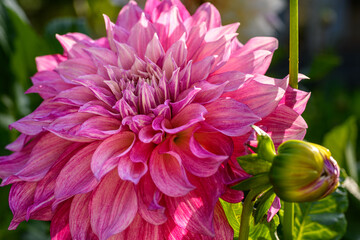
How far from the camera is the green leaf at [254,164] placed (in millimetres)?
353

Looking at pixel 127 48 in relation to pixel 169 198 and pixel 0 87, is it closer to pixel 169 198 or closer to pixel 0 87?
pixel 169 198

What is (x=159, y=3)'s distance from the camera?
550 mm

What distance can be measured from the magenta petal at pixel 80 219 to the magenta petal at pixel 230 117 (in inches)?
5.8

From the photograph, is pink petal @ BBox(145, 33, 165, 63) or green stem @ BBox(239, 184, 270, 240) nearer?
green stem @ BBox(239, 184, 270, 240)

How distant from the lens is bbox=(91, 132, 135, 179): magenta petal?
394mm

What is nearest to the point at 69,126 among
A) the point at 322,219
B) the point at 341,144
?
the point at 322,219

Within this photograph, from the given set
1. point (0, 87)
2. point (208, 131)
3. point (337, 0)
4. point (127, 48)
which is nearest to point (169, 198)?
point (208, 131)

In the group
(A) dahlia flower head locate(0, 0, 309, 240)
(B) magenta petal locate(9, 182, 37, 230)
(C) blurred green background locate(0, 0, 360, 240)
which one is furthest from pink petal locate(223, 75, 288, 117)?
(C) blurred green background locate(0, 0, 360, 240)

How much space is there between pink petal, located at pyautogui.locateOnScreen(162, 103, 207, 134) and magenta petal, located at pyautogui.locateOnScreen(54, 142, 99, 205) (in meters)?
0.08

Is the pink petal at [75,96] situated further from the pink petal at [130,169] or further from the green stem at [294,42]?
the green stem at [294,42]

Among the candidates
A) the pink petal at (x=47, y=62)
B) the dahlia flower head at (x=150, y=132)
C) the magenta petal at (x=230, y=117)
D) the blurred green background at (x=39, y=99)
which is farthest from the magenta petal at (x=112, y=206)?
the blurred green background at (x=39, y=99)

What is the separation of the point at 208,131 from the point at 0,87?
0.87 meters

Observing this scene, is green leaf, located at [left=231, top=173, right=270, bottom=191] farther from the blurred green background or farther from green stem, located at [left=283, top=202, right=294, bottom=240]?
the blurred green background

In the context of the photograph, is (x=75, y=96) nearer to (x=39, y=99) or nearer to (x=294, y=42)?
(x=294, y=42)
